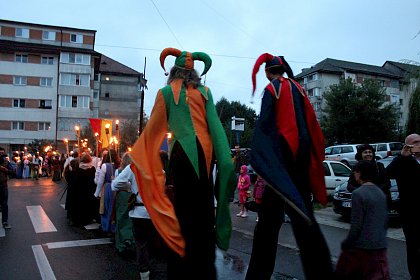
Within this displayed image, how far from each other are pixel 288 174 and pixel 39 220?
8.92 m

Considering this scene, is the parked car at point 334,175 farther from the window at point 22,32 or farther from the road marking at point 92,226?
the window at point 22,32

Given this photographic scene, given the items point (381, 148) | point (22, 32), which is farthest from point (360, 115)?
point (22, 32)

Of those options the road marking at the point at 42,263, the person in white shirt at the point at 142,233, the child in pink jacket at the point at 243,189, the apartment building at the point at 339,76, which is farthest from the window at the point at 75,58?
the person in white shirt at the point at 142,233

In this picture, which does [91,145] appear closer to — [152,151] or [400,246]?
[400,246]

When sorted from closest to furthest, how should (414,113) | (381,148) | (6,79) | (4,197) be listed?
1. (4,197)
2. (414,113)
3. (381,148)
4. (6,79)

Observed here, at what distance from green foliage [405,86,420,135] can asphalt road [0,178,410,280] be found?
12.8m

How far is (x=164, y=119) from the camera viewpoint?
3160 millimetres

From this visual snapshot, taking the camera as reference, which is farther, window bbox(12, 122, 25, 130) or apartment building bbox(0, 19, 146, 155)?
window bbox(12, 122, 25, 130)

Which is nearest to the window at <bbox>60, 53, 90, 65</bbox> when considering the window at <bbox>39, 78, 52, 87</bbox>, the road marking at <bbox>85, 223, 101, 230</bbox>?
the window at <bbox>39, 78, 52, 87</bbox>

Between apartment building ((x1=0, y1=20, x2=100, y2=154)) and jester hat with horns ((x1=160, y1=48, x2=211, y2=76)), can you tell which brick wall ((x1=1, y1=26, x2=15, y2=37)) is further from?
jester hat with horns ((x1=160, y1=48, x2=211, y2=76))

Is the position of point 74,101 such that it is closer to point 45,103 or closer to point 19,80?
point 45,103

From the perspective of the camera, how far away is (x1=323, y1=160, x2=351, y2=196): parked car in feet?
49.8

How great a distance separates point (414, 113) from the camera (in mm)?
20734

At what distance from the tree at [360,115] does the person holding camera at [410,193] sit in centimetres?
3703
